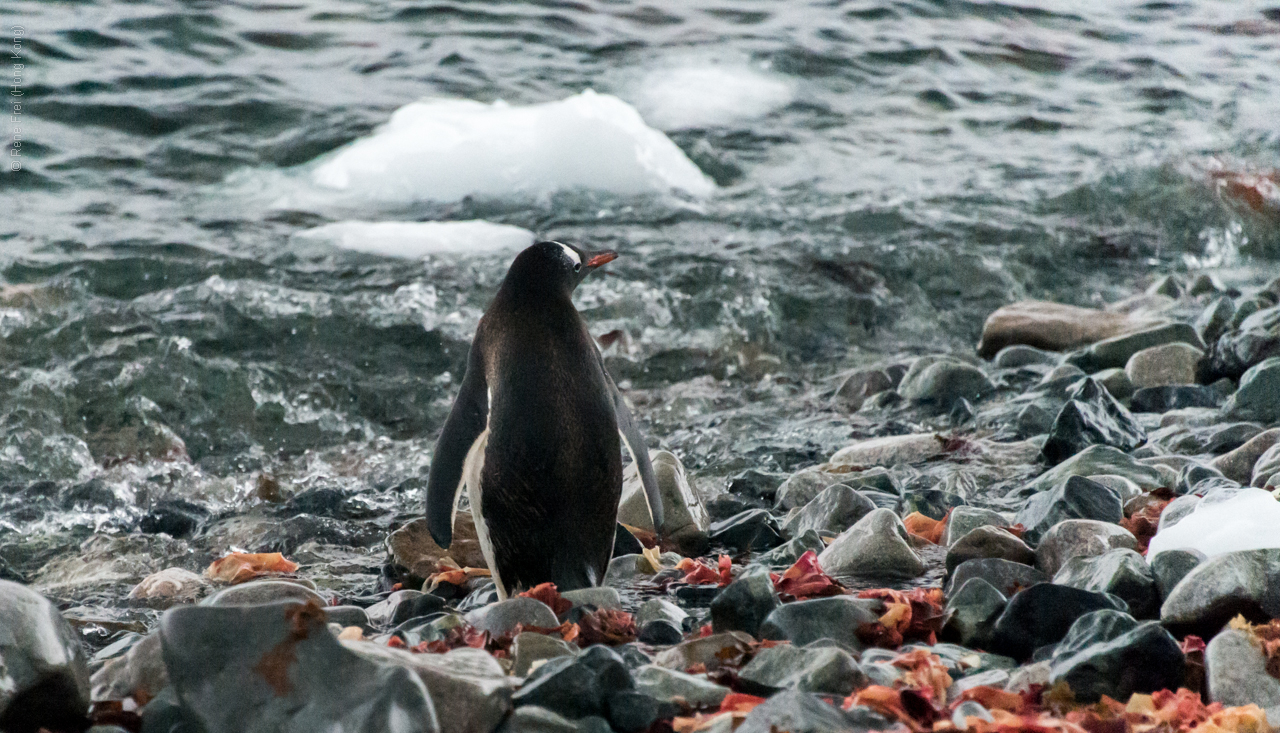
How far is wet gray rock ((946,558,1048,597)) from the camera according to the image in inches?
95.7

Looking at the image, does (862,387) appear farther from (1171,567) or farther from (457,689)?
(457,689)

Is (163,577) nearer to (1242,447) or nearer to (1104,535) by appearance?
(1104,535)

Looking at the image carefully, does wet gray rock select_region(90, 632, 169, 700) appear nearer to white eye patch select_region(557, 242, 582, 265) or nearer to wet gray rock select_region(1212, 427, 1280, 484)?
white eye patch select_region(557, 242, 582, 265)

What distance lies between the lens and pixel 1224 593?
2053mm

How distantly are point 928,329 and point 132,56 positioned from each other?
20.1ft

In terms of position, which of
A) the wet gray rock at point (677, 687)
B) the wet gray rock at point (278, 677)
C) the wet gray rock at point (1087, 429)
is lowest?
the wet gray rock at point (1087, 429)

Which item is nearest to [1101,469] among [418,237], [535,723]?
[535,723]

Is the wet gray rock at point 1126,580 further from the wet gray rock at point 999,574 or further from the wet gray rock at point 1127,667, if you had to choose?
the wet gray rock at point 1127,667

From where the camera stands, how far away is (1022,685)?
1.92 meters

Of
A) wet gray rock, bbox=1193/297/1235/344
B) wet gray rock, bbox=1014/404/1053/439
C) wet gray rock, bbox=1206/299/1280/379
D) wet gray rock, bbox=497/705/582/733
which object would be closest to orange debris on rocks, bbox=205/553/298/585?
wet gray rock, bbox=497/705/582/733

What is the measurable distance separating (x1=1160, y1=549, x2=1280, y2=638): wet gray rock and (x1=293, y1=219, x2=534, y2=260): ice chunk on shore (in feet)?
15.9

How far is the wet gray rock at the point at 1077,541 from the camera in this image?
2578mm

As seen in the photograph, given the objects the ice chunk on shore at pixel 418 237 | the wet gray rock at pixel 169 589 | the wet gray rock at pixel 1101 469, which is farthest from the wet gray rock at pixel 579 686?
the ice chunk on shore at pixel 418 237

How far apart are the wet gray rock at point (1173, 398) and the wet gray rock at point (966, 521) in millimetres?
1566
